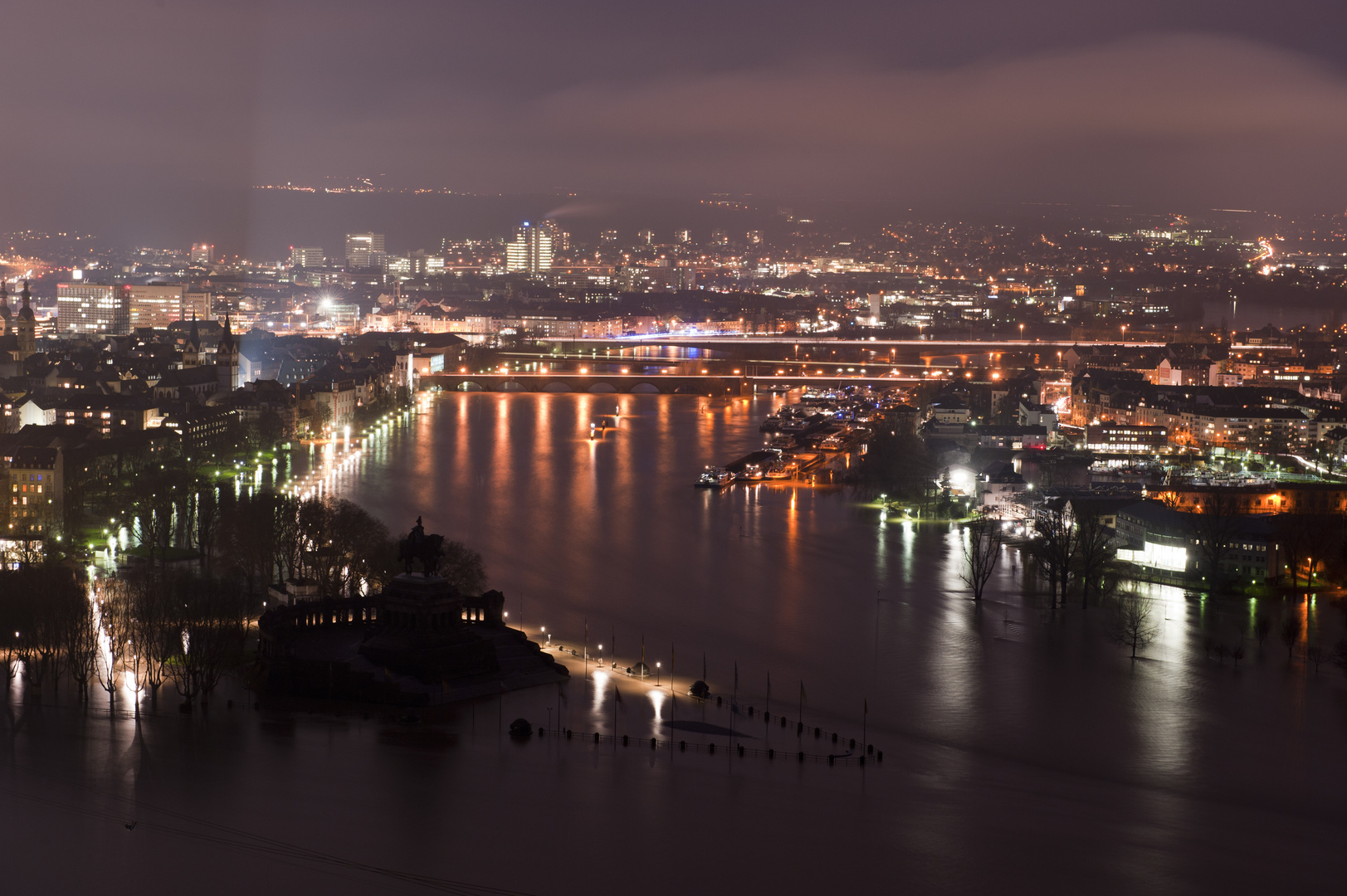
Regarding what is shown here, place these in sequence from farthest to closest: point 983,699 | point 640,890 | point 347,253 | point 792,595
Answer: point 347,253
point 792,595
point 983,699
point 640,890

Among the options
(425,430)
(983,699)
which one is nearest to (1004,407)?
(425,430)

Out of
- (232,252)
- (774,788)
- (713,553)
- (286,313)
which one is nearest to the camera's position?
(774,788)

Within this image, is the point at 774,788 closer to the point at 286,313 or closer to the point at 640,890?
the point at 640,890

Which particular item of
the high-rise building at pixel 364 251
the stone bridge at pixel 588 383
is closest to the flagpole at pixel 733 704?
the stone bridge at pixel 588 383

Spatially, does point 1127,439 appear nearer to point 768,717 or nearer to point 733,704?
point 733,704

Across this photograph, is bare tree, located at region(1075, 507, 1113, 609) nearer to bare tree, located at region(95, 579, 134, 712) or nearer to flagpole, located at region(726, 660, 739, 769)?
flagpole, located at region(726, 660, 739, 769)

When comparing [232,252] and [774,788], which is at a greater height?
[232,252]

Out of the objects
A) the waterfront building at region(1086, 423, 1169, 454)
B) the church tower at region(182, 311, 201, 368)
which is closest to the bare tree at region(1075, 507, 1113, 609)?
the waterfront building at region(1086, 423, 1169, 454)
